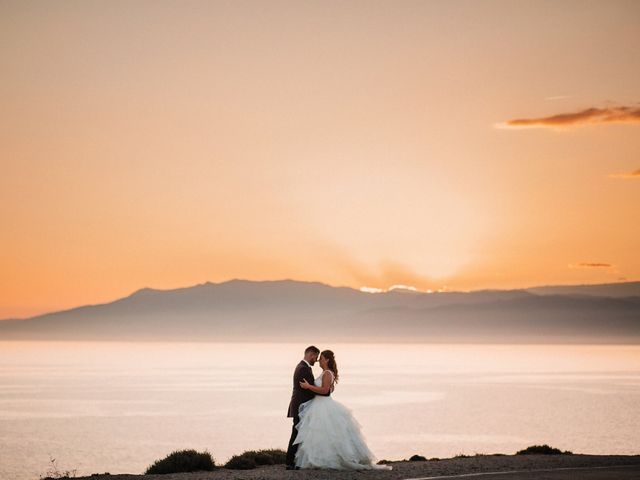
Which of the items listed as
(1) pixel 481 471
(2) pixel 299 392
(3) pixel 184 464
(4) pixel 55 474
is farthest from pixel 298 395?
(4) pixel 55 474

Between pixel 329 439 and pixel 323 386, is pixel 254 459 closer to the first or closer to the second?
pixel 329 439

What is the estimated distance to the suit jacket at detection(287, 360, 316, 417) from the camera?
67.9ft

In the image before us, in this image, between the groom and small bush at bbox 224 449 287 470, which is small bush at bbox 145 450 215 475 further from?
the groom

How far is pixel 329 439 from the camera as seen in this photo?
20547 millimetres

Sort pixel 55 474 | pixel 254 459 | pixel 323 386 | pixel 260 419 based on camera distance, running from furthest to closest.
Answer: pixel 260 419 < pixel 55 474 < pixel 254 459 < pixel 323 386

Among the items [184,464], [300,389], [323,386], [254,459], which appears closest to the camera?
[323,386]

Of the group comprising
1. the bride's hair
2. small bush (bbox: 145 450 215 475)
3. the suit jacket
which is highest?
the bride's hair

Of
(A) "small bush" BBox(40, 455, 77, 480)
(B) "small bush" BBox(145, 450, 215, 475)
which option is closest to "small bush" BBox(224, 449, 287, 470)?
(B) "small bush" BBox(145, 450, 215, 475)

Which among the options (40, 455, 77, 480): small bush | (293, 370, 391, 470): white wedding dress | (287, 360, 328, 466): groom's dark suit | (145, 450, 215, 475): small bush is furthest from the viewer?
(145, 450, 215, 475): small bush

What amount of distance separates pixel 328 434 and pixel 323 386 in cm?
105

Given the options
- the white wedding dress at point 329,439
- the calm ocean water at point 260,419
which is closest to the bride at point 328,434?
the white wedding dress at point 329,439

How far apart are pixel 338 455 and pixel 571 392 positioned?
333ft

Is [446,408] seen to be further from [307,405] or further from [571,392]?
[307,405]

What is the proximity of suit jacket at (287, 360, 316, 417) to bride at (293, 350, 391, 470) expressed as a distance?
0.11 meters
